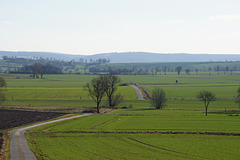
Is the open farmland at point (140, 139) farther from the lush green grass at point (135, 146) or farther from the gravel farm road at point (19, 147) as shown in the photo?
the gravel farm road at point (19, 147)

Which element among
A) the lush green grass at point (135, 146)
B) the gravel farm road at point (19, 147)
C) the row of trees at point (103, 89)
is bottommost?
the gravel farm road at point (19, 147)

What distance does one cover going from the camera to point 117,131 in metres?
50.8

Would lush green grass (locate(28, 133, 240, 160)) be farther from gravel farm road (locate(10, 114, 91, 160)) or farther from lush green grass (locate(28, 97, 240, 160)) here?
gravel farm road (locate(10, 114, 91, 160))

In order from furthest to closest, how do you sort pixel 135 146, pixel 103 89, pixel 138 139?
1. pixel 103 89
2. pixel 138 139
3. pixel 135 146

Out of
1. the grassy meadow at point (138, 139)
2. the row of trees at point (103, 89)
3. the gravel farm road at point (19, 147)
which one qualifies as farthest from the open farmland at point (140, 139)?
the row of trees at point (103, 89)

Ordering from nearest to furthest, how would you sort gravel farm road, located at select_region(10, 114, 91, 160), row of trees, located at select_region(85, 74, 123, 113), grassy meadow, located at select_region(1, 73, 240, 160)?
gravel farm road, located at select_region(10, 114, 91, 160), grassy meadow, located at select_region(1, 73, 240, 160), row of trees, located at select_region(85, 74, 123, 113)

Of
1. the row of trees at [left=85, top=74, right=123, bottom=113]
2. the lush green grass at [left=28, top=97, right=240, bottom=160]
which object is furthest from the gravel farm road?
the row of trees at [left=85, top=74, right=123, bottom=113]

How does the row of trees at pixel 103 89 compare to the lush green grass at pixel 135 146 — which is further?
the row of trees at pixel 103 89

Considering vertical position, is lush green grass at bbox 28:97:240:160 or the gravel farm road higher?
lush green grass at bbox 28:97:240:160

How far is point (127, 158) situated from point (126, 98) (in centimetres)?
7782

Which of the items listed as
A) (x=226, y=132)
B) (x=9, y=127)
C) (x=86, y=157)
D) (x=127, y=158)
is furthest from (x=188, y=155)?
(x=9, y=127)

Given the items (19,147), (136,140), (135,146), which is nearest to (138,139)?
(136,140)

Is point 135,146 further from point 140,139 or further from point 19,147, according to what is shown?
point 19,147

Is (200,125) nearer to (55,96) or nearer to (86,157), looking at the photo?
(86,157)
